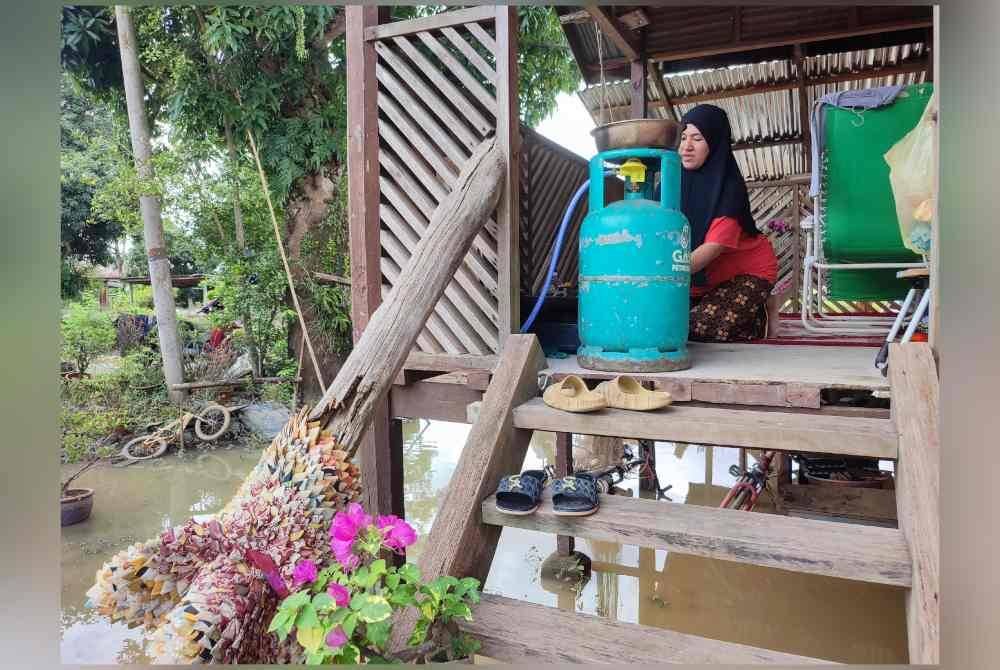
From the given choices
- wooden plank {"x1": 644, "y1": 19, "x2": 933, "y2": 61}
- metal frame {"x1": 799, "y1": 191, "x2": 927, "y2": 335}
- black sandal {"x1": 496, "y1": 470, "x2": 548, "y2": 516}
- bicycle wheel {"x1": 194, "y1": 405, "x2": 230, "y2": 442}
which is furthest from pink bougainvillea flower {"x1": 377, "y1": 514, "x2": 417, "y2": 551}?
bicycle wheel {"x1": 194, "y1": 405, "x2": 230, "y2": 442}

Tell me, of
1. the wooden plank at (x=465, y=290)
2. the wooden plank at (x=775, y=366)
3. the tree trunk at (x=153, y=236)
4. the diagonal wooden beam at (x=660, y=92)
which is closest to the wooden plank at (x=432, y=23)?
the wooden plank at (x=465, y=290)

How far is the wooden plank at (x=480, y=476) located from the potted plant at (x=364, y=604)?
0.25ft

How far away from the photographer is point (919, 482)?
4.45 feet

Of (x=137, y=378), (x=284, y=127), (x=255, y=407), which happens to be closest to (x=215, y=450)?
(x=255, y=407)

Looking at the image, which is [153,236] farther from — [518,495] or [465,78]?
[518,495]

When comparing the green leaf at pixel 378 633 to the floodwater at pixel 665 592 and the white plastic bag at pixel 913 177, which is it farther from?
the white plastic bag at pixel 913 177

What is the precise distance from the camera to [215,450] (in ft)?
25.8

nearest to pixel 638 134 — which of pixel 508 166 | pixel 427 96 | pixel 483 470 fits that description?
pixel 508 166

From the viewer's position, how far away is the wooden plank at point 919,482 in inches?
46.4

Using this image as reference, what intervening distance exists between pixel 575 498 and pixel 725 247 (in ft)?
5.79

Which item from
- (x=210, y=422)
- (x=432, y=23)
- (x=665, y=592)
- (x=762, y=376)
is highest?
(x=432, y=23)

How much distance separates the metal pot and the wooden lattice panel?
1.77 feet

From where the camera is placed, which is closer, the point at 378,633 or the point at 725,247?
the point at 378,633
